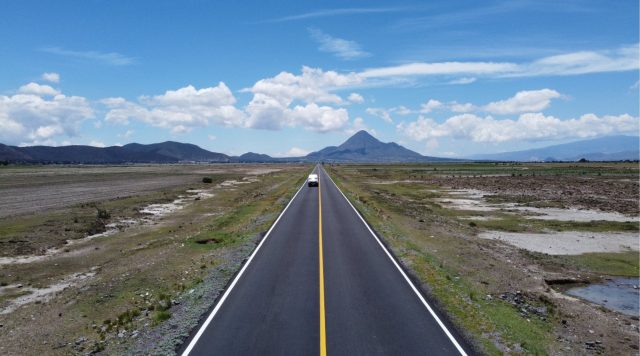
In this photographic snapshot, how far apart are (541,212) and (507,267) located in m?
28.0

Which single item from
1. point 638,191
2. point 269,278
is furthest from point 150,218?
point 638,191

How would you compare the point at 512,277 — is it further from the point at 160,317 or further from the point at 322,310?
the point at 160,317

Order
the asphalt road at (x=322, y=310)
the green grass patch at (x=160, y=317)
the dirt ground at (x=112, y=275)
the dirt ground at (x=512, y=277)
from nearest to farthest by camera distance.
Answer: the asphalt road at (x=322, y=310) → the dirt ground at (x=112, y=275) → the dirt ground at (x=512, y=277) → the green grass patch at (x=160, y=317)

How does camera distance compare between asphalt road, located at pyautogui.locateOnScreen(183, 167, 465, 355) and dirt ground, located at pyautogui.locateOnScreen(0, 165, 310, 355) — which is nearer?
asphalt road, located at pyautogui.locateOnScreen(183, 167, 465, 355)

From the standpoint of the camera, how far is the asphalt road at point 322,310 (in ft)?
42.8

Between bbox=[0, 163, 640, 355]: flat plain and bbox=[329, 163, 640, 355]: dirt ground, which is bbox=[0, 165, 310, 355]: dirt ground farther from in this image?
bbox=[329, 163, 640, 355]: dirt ground

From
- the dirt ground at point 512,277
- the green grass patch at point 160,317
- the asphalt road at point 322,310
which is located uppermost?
the asphalt road at point 322,310

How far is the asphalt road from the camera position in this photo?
13031mm

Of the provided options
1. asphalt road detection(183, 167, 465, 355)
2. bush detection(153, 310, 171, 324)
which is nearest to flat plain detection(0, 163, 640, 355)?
bush detection(153, 310, 171, 324)

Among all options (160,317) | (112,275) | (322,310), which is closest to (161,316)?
(160,317)

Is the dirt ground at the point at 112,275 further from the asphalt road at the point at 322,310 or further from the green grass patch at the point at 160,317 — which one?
the asphalt road at the point at 322,310

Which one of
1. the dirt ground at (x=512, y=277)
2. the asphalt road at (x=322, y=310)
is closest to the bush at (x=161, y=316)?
the asphalt road at (x=322, y=310)

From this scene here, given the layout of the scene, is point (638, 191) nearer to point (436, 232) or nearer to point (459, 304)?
point (436, 232)

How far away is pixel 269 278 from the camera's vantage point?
19.8 meters
